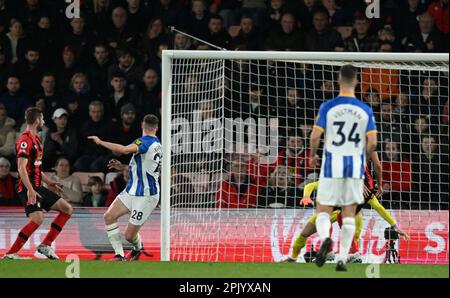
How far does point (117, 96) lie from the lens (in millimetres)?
15367

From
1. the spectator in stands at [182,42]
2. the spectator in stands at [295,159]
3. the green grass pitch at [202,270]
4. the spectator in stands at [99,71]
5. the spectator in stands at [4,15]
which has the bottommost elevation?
the green grass pitch at [202,270]

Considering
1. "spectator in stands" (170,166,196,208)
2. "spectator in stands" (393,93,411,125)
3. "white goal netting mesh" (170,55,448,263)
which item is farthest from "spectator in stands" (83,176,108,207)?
"spectator in stands" (393,93,411,125)

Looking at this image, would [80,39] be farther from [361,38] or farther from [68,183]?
[361,38]

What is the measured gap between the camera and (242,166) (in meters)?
13.8

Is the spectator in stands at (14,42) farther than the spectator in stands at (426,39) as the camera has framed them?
Yes

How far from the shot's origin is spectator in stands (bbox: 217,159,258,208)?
1362 cm

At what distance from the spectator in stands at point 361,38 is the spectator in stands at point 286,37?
2.19 ft

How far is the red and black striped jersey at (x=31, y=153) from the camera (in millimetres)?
12242

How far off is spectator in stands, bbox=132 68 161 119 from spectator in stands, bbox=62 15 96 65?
3.44 ft

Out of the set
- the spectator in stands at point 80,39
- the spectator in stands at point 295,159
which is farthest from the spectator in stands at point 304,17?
the spectator in stands at point 80,39

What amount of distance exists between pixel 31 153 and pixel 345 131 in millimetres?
4362

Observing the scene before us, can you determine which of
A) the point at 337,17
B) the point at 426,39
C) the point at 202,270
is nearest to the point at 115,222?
the point at 202,270

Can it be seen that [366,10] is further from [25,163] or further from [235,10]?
[25,163]

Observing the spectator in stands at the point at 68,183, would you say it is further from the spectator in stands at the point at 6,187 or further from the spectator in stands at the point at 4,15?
the spectator in stands at the point at 4,15
